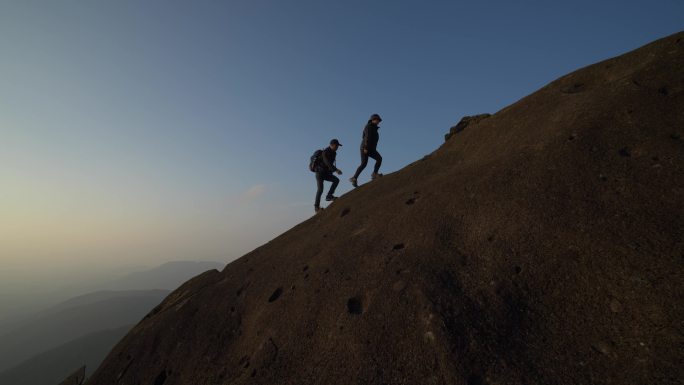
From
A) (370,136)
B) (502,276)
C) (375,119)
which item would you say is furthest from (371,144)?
(502,276)

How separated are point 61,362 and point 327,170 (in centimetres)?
23729

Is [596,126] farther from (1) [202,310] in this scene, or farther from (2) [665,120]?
(1) [202,310]

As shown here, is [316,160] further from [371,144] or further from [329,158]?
[371,144]

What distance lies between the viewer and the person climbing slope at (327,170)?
17.5m

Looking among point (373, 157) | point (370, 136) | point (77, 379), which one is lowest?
point (77, 379)

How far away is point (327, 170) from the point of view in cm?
1806

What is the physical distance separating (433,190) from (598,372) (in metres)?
6.64

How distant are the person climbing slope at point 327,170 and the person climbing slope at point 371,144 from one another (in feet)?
4.21

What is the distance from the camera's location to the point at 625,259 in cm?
644

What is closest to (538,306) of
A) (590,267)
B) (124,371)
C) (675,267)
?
(590,267)

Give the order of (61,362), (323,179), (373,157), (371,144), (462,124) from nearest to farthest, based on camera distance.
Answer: (462,124) < (371,144) < (373,157) < (323,179) < (61,362)

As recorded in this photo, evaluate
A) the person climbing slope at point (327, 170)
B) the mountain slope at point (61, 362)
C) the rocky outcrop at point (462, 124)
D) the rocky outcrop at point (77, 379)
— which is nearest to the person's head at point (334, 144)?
the person climbing slope at point (327, 170)

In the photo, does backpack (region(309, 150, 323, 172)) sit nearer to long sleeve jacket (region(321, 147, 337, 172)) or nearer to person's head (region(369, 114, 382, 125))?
long sleeve jacket (region(321, 147, 337, 172))

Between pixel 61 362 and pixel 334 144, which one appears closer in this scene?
pixel 334 144
